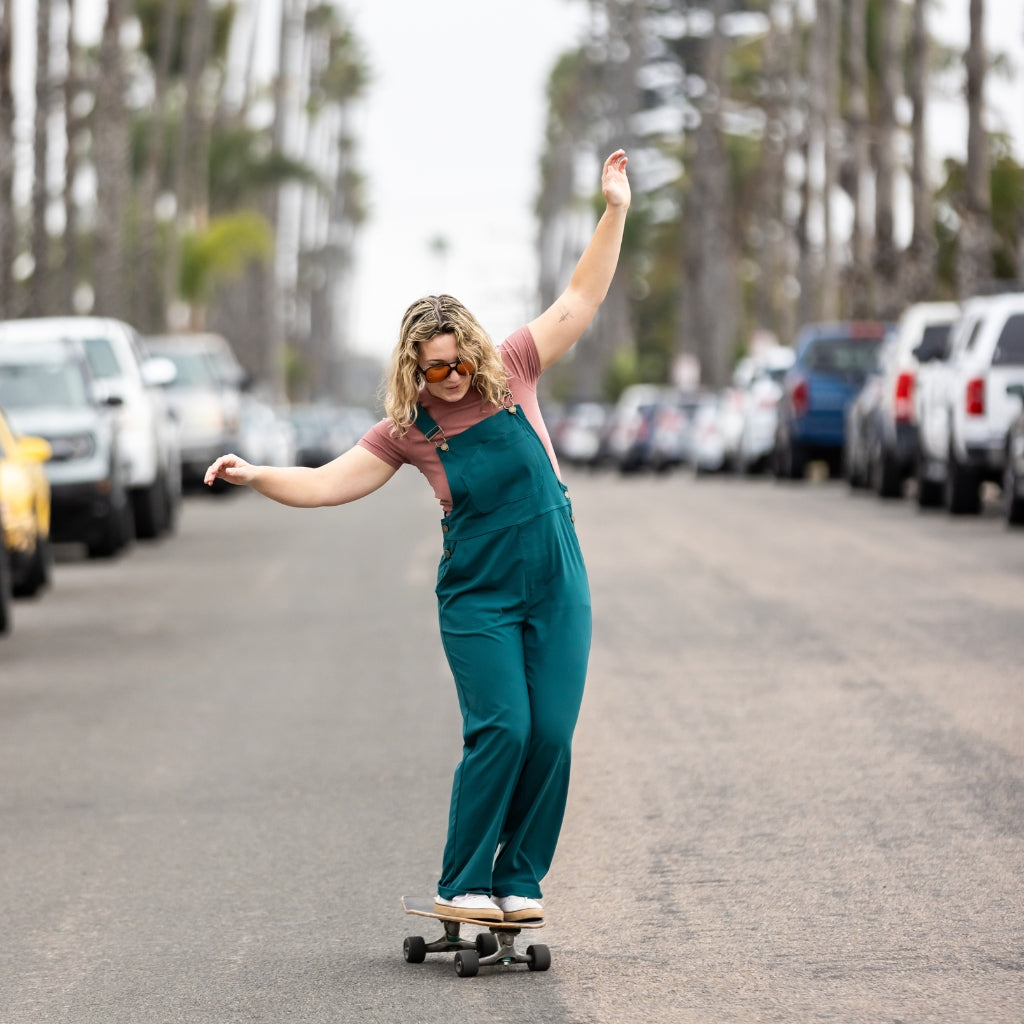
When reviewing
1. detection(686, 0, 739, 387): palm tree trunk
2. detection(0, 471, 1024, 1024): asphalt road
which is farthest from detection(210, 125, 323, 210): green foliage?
detection(0, 471, 1024, 1024): asphalt road

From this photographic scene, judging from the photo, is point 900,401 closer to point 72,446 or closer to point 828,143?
point 72,446

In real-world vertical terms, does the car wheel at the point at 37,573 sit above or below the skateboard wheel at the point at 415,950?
below

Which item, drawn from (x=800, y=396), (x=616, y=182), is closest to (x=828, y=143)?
(x=800, y=396)

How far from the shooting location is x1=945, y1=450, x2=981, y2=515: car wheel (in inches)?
885

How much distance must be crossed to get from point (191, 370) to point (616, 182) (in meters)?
26.0

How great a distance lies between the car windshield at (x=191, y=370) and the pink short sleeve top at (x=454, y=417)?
25896mm

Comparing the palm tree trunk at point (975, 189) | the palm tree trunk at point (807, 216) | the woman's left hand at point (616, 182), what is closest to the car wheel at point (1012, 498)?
the woman's left hand at point (616, 182)

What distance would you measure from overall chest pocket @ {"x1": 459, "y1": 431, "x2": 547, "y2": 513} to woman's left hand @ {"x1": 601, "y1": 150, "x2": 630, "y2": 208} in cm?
80

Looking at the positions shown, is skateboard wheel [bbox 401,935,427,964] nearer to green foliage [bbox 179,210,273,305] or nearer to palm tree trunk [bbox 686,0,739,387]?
green foliage [bbox 179,210,273,305]

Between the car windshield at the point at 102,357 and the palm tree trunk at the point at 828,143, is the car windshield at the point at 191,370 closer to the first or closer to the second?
the car windshield at the point at 102,357

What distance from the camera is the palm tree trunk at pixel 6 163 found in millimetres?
31781

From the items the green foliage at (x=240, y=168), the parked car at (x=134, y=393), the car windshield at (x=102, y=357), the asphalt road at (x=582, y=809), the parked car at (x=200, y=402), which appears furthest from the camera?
the green foliage at (x=240, y=168)

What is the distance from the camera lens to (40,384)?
21578 millimetres

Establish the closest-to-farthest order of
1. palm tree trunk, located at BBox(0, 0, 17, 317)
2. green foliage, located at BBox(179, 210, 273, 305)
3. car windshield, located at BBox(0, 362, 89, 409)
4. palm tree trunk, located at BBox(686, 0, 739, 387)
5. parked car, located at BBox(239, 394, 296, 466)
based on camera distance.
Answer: car windshield, located at BBox(0, 362, 89, 409) < palm tree trunk, located at BBox(0, 0, 17, 317) < parked car, located at BBox(239, 394, 296, 466) < green foliage, located at BBox(179, 210, 273, 305) < palm tree trunk, located at BBox(686, 0, 739, 387)
